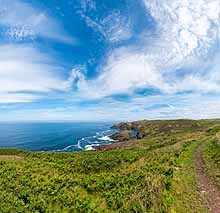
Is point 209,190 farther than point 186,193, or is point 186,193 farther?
point 209,190

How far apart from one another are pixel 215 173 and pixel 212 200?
6.94 metres

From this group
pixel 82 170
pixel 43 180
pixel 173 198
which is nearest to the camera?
pixel 173 198

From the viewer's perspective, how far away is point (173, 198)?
1491cm

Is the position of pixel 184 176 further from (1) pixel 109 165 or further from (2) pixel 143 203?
(1) pixel 109 165

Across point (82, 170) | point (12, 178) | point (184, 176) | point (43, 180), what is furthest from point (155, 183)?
point (82, 170)

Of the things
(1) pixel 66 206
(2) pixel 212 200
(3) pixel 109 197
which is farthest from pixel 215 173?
(1) pixel 66 206

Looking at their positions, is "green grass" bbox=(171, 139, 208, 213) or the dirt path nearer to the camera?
"green grass" bbox=(171, 139, 208, 213)

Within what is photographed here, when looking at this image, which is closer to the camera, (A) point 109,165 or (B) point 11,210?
(B) point 11,210

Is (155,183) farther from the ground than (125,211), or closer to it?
farther from the ground

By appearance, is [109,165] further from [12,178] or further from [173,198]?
[173,198]

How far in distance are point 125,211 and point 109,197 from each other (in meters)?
4.01

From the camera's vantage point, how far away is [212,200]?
14922 mm

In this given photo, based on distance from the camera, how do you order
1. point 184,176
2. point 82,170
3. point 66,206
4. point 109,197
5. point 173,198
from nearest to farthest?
1. point 173,198
2. point 66,206
3. point 109,197
4. point 184,176
5. point 82,170

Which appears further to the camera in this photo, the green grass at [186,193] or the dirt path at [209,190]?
the dirt path at [209,190]
